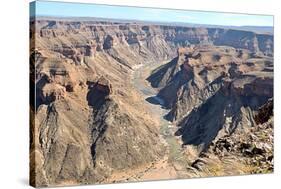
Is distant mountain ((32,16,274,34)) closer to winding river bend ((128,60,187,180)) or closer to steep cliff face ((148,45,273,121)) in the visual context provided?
steep cliff face ((148,45,273,121))

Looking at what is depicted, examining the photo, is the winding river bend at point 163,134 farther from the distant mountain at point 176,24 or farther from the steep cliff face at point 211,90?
the distant mountain at point 176,24

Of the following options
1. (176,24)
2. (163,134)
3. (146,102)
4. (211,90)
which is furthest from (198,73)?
(163,134)

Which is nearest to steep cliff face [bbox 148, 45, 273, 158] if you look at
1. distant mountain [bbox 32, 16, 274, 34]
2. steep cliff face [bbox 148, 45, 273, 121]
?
steep cliff face [bbox 148, 45, 273, 121]

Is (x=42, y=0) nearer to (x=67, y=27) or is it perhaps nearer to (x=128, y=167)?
(x=67, y=27)

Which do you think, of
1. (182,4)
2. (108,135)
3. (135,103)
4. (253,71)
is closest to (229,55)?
(253,71)

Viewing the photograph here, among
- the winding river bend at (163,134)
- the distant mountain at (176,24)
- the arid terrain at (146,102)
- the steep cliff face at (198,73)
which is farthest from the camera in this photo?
the steep cliff face at (198,73)

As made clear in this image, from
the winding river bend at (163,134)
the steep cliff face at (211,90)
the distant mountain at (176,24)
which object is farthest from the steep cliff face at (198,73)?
the distant mountain at (176,24)

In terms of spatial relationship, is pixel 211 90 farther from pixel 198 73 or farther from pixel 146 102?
pixel 146 102

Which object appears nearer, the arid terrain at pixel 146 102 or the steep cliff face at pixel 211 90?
the arid terrain at pixel 146 102

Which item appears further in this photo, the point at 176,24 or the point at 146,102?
the point at 176,24
